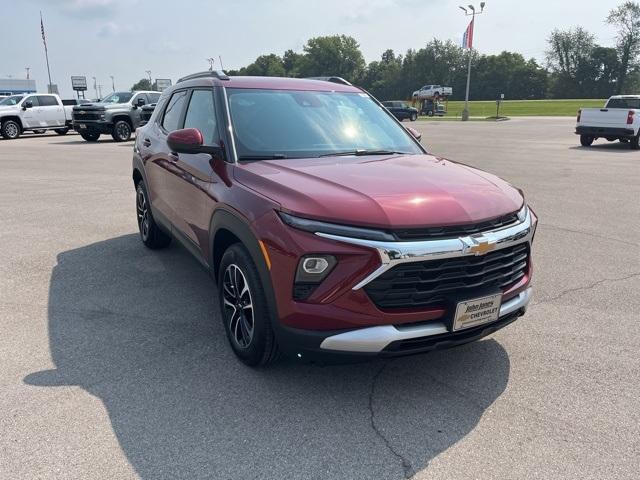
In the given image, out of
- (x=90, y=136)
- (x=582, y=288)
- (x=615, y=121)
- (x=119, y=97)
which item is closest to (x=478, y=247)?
(x=582, y=288)

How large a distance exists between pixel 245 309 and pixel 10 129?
2534 cm

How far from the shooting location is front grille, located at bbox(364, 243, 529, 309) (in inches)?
109

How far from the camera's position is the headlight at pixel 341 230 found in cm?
274

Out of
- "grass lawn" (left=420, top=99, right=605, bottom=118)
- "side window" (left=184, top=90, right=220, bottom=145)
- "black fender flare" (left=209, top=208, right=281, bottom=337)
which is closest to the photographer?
"black fender flare" (left=209, top=208, right=281, bottom=337)

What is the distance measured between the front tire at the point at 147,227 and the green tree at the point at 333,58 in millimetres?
136921

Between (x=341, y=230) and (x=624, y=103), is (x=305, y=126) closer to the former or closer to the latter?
(x=341, y=230)

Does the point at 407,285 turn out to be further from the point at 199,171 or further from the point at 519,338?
the point at 199,171

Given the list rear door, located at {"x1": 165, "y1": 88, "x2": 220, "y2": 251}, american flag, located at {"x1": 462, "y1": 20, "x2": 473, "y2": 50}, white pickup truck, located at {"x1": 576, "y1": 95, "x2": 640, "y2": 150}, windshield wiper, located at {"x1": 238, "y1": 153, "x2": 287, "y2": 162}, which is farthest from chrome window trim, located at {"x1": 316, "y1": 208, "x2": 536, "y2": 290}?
american flag, located at {"x1": 462, "y1": 20, "x2": 473, "y2": 50}

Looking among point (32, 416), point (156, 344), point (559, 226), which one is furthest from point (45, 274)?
point (559, 226)

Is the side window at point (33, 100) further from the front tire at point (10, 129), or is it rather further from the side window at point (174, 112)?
the side window at point (174, 112)

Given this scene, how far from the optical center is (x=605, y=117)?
1870cm

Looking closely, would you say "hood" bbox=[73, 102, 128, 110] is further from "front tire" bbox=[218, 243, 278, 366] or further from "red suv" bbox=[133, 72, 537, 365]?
"front tire" bbox=[218, 243, 278, 366]

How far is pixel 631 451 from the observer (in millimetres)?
2699

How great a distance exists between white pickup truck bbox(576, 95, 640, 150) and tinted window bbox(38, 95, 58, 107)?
22588 millimetres
